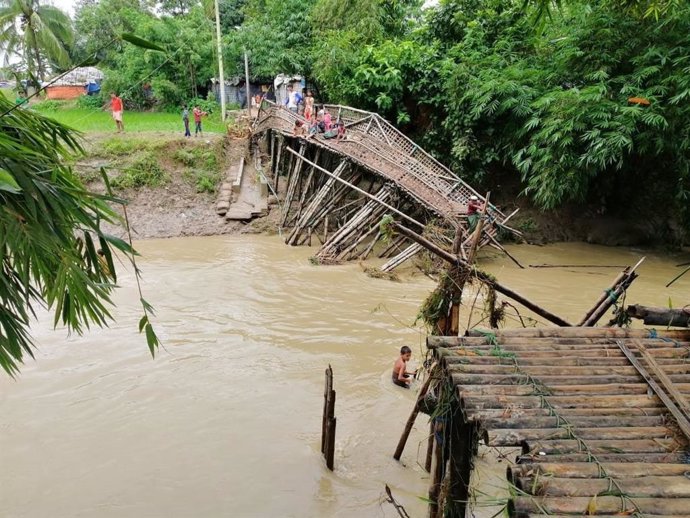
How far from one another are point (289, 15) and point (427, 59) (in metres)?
8.49

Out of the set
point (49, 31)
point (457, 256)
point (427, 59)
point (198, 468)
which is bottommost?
point (198, 468)

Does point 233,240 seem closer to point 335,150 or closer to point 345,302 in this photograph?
point 335,150

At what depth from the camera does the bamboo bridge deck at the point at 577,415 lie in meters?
A: 2.27

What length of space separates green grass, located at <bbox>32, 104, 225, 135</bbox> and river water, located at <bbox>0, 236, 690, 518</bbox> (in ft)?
32.4

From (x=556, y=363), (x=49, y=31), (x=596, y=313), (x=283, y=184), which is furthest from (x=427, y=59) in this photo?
(x=49, y=31)

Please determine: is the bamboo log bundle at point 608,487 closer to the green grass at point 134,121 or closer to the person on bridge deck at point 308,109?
the person on bridge deck at point 308,109

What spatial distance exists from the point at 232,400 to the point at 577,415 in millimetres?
5009

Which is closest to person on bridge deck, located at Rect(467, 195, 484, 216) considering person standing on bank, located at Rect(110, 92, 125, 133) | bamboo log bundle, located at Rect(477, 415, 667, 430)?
bamboo log bundle, located at Rect(477, 415, 667, 430)

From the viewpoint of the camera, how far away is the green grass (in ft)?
64.1

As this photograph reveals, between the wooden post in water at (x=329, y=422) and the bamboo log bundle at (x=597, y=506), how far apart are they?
2.83 metres

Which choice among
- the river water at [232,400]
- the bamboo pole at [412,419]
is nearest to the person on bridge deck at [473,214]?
the river water at [232,400]

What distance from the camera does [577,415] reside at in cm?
286

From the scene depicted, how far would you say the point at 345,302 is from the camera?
33.6 ft

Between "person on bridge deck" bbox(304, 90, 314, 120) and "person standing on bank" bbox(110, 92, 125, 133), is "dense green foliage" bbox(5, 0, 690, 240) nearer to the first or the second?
"person on bridge deck" bbox(304, 90, 314, 120)
